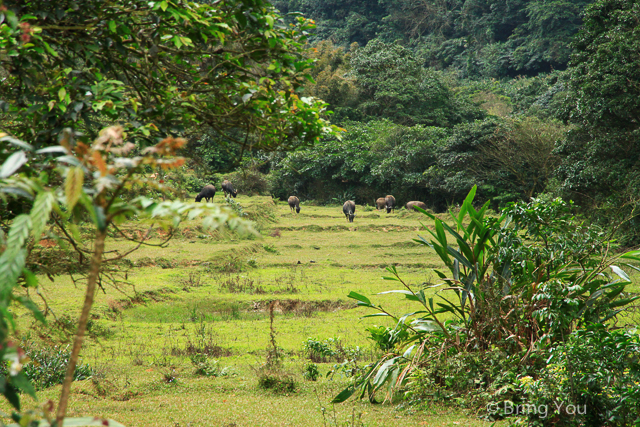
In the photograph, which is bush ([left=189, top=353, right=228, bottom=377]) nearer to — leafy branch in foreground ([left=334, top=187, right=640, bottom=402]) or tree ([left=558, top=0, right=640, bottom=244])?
leafy branch in foreground ([left=334, top=187, right=640, bottom=402])

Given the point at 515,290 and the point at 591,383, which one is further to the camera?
the point at 515,290

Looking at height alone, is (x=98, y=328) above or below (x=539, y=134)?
below

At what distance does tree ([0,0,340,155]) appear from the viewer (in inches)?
136

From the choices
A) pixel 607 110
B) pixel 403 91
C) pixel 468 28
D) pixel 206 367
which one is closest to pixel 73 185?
pixel 206 367

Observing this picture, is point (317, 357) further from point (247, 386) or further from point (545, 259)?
point (545, 259)

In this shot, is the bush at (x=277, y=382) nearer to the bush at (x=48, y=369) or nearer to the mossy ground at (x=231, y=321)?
the mossy ground at (x=231, y=321)

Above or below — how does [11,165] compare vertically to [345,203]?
below

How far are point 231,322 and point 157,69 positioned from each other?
648 cm

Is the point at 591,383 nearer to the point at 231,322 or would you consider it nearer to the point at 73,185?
the point at 73,185

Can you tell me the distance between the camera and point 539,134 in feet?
76.7

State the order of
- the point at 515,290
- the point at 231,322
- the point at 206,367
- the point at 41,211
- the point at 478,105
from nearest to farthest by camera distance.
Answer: the point at 41,211 < the point at 515,290 < the point at 206,367 < the point at 231,322 < the point at 478,105

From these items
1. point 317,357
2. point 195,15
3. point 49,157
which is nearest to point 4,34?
point 49,157

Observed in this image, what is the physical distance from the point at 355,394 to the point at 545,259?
2.55 meters

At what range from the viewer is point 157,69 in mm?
4234
